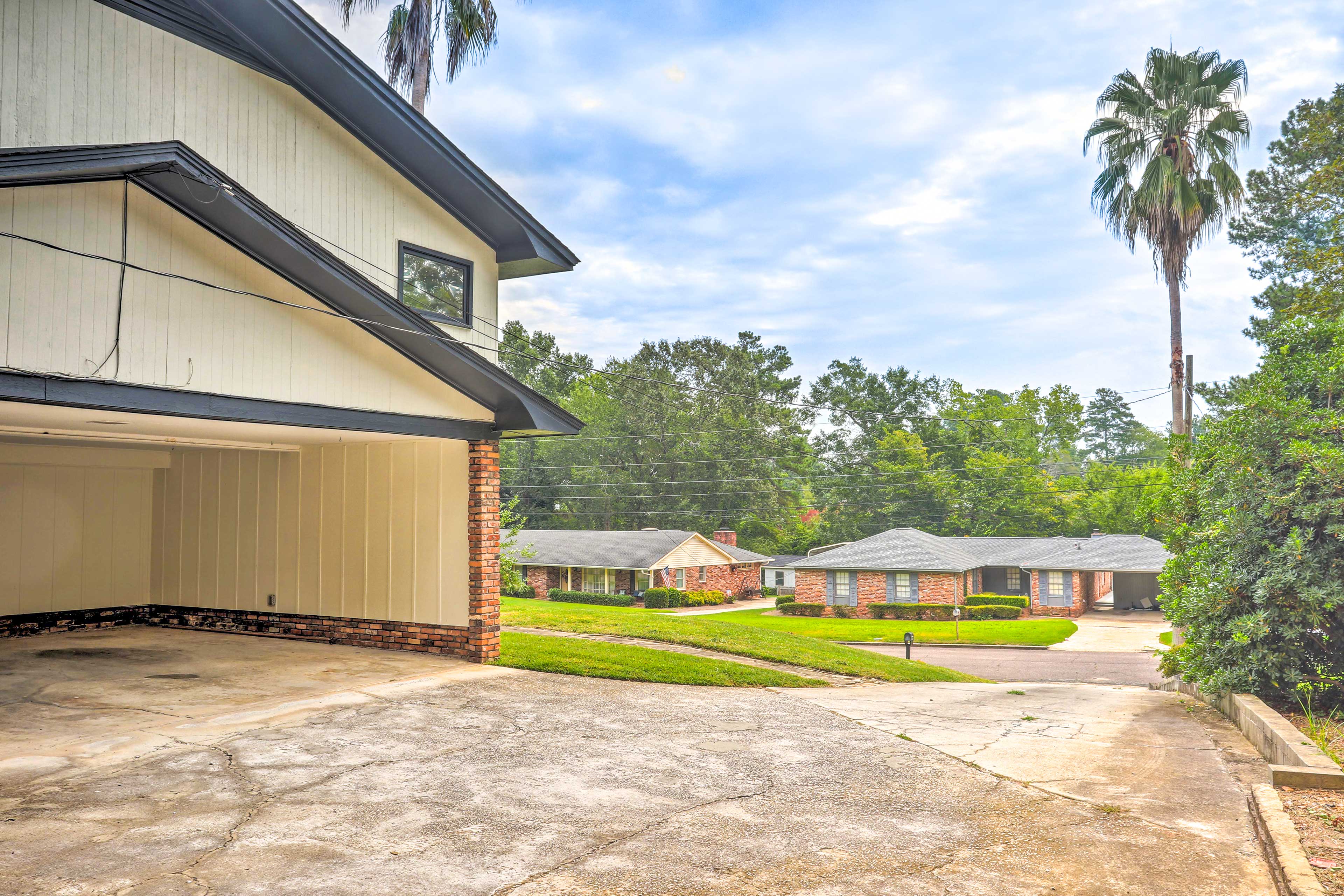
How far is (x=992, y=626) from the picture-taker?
3653 cm

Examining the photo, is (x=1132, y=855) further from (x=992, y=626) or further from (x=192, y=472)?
(x=992, y=626)

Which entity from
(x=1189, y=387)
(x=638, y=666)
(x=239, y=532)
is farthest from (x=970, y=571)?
(x=239, y=532)

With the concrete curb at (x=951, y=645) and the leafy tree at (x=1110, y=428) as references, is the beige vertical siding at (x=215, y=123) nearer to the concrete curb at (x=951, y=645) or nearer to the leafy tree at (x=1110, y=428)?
the concrete curb at (x=951, y=645)

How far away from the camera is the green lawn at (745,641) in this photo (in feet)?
43.9

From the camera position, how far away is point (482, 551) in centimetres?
1062

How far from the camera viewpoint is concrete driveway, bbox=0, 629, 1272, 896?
4180 millimetres

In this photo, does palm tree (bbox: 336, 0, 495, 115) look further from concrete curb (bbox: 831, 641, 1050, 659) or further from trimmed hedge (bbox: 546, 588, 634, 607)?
trimmed hedge (bbox: 546, 588, 634, 607)

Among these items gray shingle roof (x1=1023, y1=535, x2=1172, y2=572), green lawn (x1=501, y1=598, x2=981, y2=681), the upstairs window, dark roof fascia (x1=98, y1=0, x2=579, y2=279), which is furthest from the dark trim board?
Result: gray shingle roof (x1=1023, y1=535, x2=1172, y2=572)

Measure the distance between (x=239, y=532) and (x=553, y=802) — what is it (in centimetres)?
992

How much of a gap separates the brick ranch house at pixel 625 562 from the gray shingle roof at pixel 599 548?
0.04 meters

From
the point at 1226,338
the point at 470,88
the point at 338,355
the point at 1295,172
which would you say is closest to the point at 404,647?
the point at 338,355

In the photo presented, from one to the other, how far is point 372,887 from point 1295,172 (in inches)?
1298

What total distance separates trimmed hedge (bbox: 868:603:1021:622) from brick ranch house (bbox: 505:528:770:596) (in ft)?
37.1

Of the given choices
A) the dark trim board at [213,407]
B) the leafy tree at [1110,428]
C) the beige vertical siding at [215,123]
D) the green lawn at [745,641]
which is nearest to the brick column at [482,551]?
the dark trim board at [213,407]
